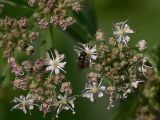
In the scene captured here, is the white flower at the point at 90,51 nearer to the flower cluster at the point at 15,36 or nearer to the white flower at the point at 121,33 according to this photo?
the white flower at the point at 121,33

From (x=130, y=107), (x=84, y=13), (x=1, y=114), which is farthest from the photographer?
(x=1, y=114)

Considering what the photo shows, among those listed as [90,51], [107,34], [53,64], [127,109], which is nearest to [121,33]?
[90,51]

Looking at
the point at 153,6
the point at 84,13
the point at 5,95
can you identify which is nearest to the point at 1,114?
the point at 5,95

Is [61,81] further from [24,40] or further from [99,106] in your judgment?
[99,106]

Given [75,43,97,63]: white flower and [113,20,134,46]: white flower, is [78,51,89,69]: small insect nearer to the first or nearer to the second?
[75,43,97,63]: white flower

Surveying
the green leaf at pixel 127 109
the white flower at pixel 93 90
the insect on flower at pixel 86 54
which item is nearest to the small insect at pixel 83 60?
the insect on flower at pixel 86 54
